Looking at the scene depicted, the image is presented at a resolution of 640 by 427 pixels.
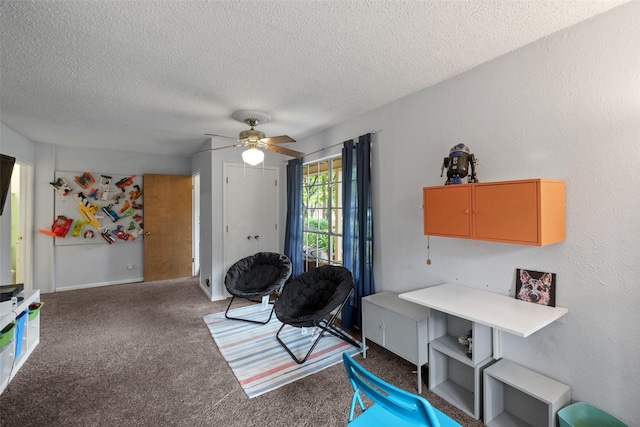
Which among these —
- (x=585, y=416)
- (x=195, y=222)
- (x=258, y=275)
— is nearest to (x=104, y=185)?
(x=195, y=222)

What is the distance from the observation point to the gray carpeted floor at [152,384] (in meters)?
1.91

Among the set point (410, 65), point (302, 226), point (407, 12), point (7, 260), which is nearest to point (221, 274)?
point (302, 226)

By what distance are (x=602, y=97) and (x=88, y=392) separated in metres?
3.99

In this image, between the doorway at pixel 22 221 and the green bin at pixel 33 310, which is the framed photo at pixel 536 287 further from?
the doorway at pixel 22 221

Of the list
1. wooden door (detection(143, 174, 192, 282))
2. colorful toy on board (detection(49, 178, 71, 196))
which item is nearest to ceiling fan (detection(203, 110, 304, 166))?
wooden door (detection(143, 174, 192, 282))

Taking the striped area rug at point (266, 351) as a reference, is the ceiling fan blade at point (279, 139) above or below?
above

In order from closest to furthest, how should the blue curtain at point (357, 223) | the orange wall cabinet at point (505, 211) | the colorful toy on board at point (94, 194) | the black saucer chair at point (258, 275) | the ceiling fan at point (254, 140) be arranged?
the orange wall cabinet at point (505, 211)
the ceiling fan at point (254, 140)
the blue curtain at point (357, 223)
the black saucer chair at point (258, 275)
the colorful toy on board at point (94, 194)

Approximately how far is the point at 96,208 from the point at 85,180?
0.51 meters

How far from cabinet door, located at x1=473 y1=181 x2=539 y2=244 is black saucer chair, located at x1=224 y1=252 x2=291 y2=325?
7.96 feet

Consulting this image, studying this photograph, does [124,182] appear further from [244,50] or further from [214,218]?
[244,50]

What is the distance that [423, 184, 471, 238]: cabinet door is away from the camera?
6.69 feet

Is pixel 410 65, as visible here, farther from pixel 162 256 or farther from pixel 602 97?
pixel 162 256

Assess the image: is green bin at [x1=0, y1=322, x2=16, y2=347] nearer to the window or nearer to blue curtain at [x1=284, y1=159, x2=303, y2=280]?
blue curtain at [x1=284, y1=159, x2=303, y2=280]

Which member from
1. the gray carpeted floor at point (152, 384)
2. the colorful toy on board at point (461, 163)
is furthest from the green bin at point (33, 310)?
the colorful toy on board at point (461, 163)
